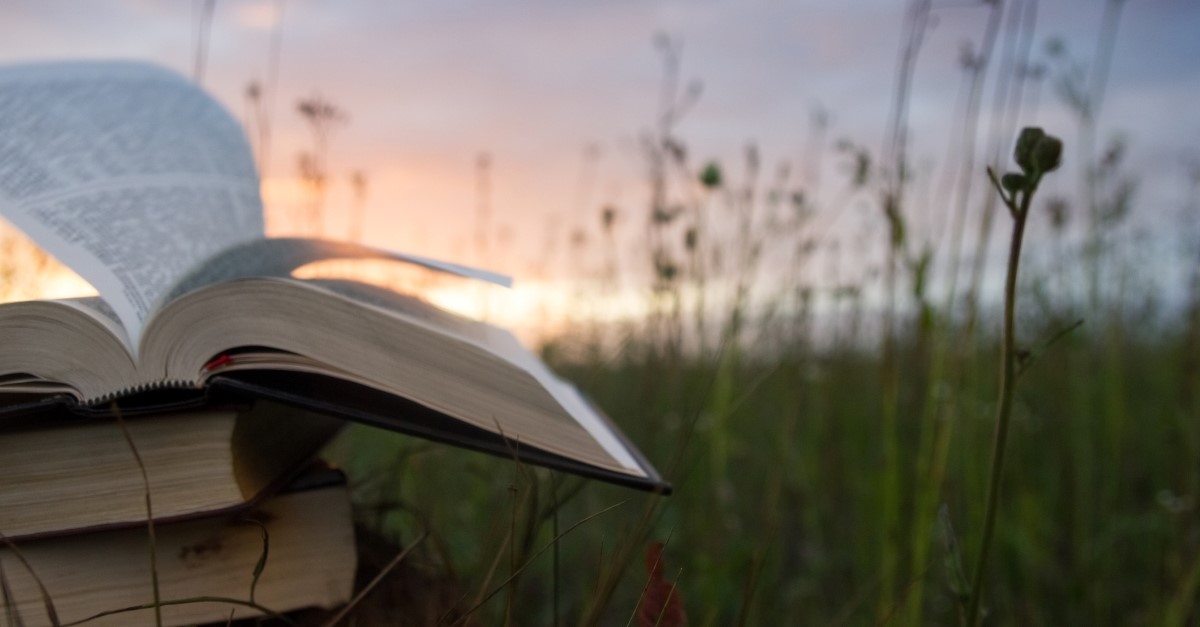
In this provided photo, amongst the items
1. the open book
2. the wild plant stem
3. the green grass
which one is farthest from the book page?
the wild plant stem

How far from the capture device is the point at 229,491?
2.41ft

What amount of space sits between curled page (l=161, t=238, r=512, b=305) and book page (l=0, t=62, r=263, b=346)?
0.05 meters

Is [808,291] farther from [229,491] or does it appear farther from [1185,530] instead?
[229,491]

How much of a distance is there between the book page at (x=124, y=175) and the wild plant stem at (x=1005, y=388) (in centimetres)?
71

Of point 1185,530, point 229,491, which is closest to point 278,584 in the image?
point 229,491

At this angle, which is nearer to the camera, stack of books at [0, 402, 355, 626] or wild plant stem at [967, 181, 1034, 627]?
wild plant stem at [967, 181, 1034, 627]

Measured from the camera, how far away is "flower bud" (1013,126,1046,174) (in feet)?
2.00

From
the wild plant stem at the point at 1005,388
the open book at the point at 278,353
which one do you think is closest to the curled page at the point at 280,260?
the open book at the point at 278,353

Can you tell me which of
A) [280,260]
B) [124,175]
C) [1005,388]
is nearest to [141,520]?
[280,260]

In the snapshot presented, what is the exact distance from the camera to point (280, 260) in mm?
807

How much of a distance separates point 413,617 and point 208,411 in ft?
1.17

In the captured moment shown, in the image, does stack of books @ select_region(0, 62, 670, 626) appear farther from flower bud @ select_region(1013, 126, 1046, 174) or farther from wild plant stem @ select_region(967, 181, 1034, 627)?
flower bud @ select_region(1013, 126, 1046, 174)

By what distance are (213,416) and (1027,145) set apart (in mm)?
697

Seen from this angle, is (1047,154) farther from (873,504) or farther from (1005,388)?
(873,504)
